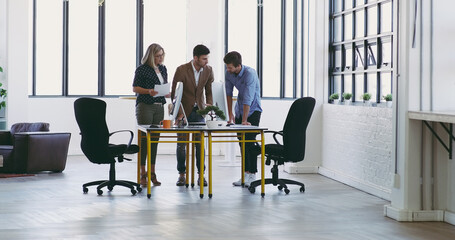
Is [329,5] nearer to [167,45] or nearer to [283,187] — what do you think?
→ [283,187]

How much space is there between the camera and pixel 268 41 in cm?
1258

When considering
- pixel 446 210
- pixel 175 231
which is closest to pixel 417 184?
pixel 446 210

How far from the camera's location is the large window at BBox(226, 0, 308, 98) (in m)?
12.5

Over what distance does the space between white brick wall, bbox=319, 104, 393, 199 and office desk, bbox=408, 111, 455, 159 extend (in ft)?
4.02

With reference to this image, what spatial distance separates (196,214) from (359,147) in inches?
101

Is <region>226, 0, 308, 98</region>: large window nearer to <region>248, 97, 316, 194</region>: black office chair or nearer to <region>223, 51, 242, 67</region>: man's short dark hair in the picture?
<region>223, 51, 242, 67</region>: man's short dark hair

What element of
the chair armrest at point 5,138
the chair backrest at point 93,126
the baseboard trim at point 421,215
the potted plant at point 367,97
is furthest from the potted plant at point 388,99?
the chair armrest at point 5,138

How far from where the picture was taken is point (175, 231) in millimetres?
5473

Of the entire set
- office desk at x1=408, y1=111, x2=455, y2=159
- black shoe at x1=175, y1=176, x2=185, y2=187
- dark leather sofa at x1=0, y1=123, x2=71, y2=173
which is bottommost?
black shoe at x1=175, y1=176, x2=185, y2=187

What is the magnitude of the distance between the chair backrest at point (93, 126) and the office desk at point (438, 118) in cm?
296

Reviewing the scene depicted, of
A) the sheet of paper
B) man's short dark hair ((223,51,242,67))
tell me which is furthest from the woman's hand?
man's short dark hair ((223,51,242,67))

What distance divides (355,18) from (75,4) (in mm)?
5497

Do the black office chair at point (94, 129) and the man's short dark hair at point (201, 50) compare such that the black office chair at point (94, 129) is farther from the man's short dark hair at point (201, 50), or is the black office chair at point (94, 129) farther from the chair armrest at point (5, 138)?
the chair armrest at point (5, 138)

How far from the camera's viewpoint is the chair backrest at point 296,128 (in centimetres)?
734
